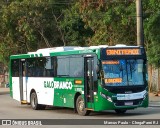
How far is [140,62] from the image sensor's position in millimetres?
20812

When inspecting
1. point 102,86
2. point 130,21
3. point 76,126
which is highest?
point 130,21

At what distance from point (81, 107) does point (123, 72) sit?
2471 millimetres

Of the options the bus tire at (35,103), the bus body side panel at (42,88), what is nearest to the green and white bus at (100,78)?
the bus body side panel at (42,88)

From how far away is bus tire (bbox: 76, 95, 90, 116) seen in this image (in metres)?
20.8

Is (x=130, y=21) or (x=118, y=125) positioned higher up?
(x=130, y=21)

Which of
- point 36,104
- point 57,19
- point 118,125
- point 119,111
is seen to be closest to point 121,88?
point 119,111

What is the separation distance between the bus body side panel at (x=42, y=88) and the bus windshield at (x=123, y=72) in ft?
14.5

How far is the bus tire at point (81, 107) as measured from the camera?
68.4 ft

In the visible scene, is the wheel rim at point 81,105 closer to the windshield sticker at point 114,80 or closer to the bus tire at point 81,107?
the bus tire at point 81,107

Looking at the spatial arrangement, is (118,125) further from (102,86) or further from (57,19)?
(57,19)

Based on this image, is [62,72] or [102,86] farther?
[62,72]

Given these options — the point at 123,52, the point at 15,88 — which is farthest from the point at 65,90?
the point at 15,88

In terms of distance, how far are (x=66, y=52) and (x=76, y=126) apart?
631cm

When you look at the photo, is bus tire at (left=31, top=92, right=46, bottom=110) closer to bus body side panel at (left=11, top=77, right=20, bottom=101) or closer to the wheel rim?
bus body side panel at (left=11, top=77, right=20, bottom=101)
